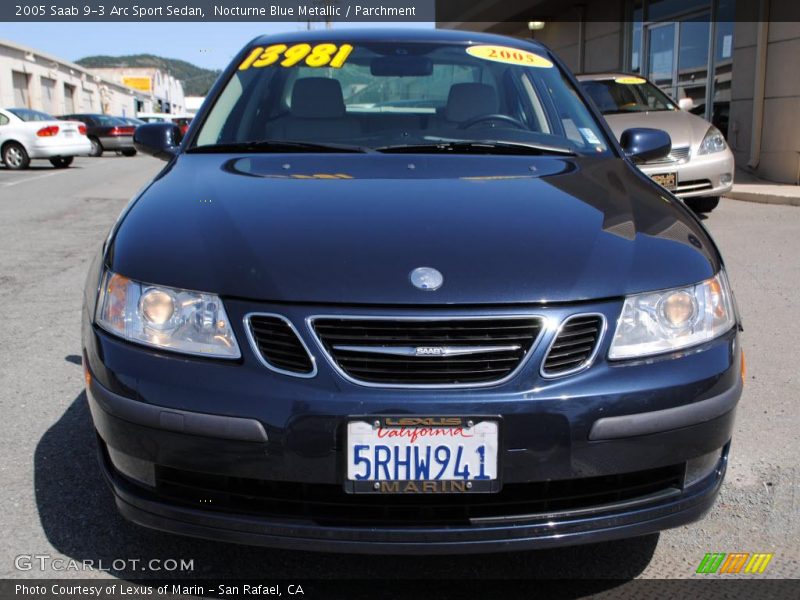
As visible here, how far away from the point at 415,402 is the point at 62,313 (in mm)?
3671

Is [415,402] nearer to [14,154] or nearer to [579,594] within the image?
[579,594]

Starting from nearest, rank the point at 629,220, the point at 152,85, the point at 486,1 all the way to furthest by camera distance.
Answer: the point at 629,220 < the point at 486,1 < the point at 152,85

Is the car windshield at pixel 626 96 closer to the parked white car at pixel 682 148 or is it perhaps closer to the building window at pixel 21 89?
the parked white car at pixel 682 148

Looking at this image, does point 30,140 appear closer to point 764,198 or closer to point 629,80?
point 629,80

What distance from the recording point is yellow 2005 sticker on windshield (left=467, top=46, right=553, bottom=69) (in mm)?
3492

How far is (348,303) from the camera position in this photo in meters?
1.85

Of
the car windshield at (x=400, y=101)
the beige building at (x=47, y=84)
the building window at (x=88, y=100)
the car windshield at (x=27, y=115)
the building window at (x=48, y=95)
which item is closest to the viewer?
the car windshield at (x=400, y=101)

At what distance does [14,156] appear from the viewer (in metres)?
18.9

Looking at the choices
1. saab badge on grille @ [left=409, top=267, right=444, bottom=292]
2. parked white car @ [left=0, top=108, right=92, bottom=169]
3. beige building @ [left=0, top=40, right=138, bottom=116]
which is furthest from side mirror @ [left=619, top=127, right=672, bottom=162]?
beige building @ [left=0, top=40, right=138, bottom=116]

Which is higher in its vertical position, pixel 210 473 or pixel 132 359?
pixel 132 359

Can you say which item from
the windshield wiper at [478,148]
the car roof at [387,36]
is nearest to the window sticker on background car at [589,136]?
the windshield wiper at [478,148]

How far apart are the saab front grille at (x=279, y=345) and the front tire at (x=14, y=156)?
19053 millimetres

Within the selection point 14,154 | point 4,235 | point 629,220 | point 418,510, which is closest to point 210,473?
point 418,510

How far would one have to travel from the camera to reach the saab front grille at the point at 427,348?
1.83 m
